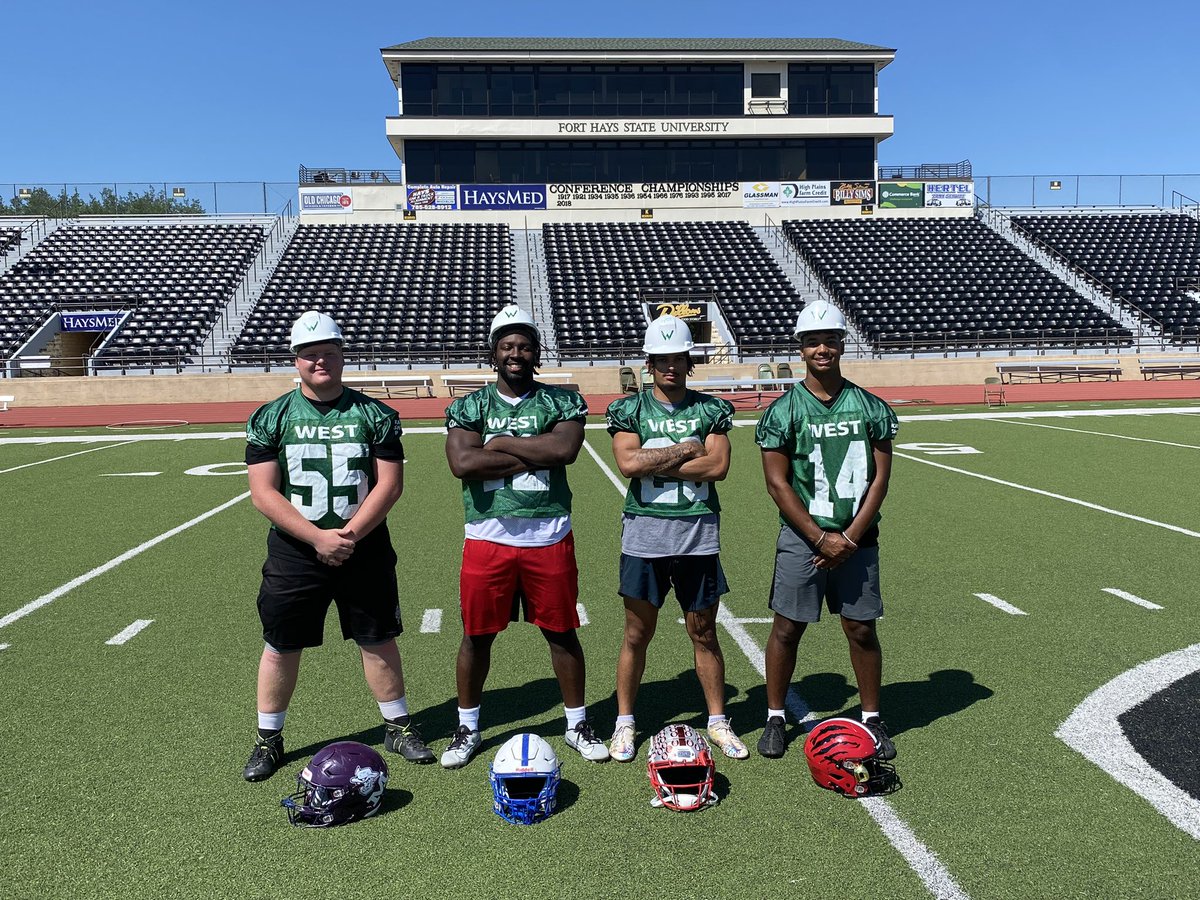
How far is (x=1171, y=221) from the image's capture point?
136 feet

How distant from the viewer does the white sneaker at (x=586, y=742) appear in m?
3.95

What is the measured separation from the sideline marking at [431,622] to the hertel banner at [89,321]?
30498 millimetres

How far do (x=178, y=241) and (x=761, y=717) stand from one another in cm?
4033

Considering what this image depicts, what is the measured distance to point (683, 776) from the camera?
352 cm

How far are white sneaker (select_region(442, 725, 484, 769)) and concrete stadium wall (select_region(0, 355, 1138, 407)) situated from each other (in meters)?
20.6

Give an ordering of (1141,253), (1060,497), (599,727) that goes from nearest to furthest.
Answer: (599,727)
(1060,497)
(1141,253)

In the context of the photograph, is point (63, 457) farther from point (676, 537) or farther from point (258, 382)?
point (676, 537)

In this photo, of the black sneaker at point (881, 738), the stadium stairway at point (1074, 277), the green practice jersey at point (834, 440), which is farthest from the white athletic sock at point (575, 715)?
the stadium stairway at point (1074, 277)

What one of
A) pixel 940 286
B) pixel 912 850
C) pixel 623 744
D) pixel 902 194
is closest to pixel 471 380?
pixel 940 286

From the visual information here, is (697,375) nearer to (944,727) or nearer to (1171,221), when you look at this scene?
(944,727)

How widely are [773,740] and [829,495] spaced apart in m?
1.14

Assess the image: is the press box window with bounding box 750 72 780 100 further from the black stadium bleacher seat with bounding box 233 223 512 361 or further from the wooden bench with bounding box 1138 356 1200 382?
the wooden bench with bounding box 1138 356 1200 382

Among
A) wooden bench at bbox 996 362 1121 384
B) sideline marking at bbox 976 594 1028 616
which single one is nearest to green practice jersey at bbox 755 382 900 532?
sideline marking at bbox 976 594 1028 616

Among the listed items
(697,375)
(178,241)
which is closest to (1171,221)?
(697,375)
